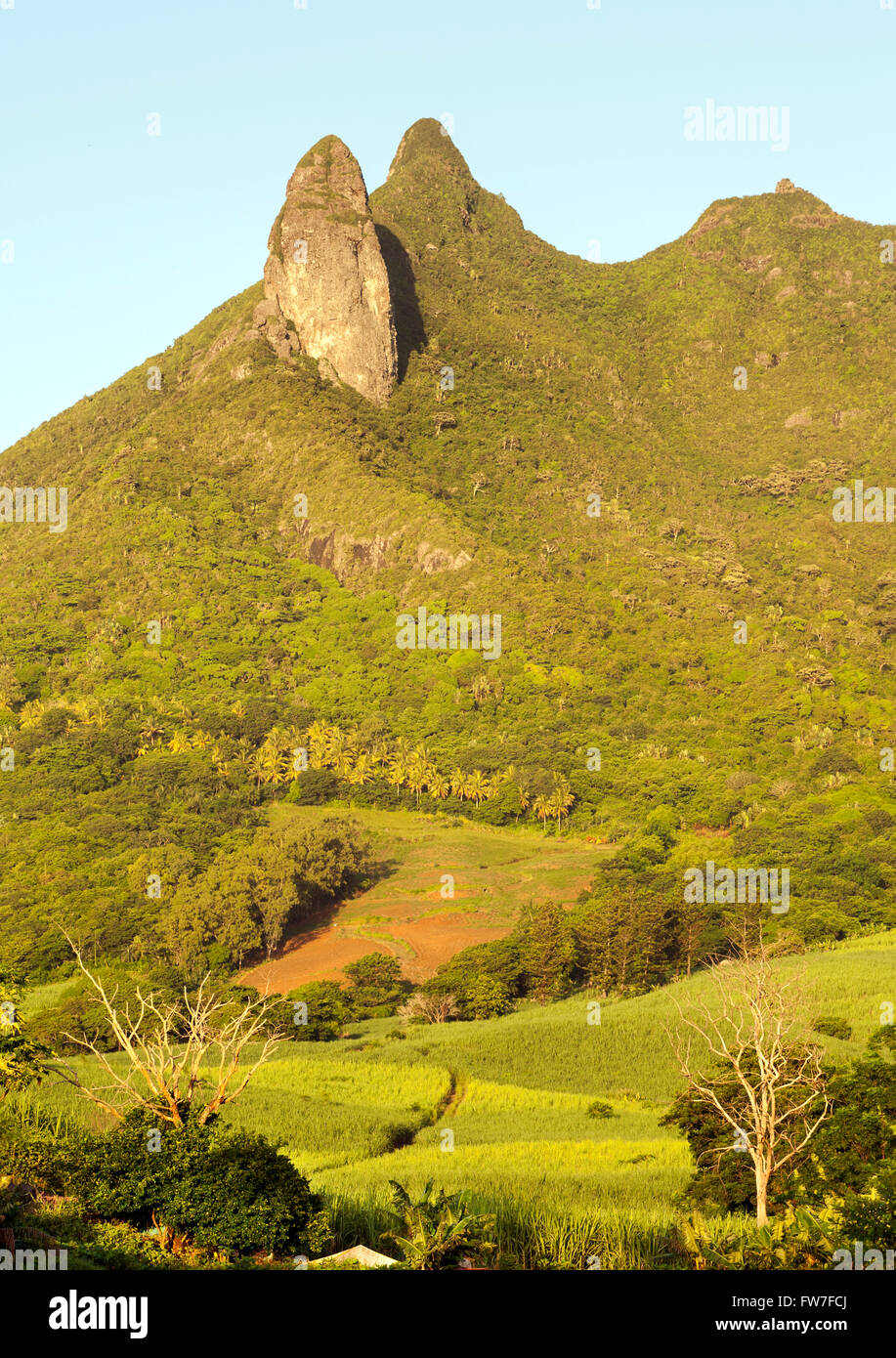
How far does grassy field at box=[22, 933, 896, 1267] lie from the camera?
21.7m

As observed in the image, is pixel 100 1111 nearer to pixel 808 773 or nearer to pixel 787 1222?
pixel 787 1222

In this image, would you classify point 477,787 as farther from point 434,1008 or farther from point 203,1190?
point 203,1190

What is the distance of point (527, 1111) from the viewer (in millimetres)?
42188

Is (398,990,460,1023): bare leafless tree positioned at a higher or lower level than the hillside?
lower

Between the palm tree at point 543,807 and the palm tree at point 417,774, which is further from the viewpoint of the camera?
the palm tree at point 417,774

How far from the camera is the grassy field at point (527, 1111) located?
21719 mm

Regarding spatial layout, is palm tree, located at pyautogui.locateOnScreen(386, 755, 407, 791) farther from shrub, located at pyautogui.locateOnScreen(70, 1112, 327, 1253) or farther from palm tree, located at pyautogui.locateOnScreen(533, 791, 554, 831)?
shrub, located at pyautogui.locateOnScreen(70, 1112, 327, 1253)

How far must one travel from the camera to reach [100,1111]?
35406 mm

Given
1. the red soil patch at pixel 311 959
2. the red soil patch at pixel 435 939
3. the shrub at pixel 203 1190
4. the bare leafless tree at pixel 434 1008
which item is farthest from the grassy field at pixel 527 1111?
the red soil patch at pixel 311 959

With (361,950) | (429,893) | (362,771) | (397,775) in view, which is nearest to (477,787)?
(397,775)

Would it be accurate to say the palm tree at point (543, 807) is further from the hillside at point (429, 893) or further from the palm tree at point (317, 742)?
the palm tree at point (317, 742)

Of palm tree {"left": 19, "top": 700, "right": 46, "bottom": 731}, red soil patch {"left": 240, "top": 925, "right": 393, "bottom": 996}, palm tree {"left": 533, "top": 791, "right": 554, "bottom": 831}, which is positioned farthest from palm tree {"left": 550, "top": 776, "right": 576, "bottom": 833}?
palm tree {"left": 19, "top": 700, "right": 46, "bottom": 731}

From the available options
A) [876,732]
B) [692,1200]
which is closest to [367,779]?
[876,732]

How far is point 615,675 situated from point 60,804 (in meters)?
72.3
